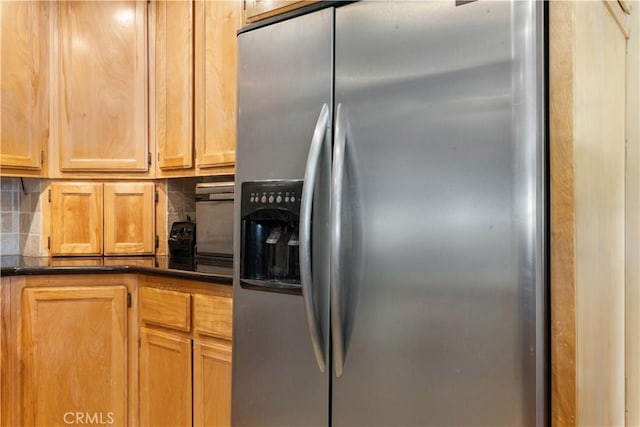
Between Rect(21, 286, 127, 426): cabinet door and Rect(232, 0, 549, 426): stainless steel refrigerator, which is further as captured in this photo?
Rect(21, 286, 127, 426): cabinet door

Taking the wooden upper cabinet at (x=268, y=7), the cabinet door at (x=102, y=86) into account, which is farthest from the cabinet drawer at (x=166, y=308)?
the wooden upper cabinet at (x=268, y=7)

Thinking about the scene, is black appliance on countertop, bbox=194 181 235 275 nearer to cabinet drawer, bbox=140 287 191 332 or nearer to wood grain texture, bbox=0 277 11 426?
cabinet drawer, bbox=140 287 191 332

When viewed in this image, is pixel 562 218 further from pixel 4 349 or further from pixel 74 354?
pixel 4 349

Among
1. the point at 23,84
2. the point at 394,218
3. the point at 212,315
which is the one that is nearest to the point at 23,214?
the point at 23,84

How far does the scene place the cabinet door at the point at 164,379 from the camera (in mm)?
2027

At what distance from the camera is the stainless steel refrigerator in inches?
45.6

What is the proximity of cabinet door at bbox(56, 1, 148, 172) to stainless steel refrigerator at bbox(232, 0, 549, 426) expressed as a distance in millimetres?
1108

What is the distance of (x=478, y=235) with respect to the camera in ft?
3.91

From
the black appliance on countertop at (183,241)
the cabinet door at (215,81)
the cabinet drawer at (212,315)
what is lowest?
the cabinet drawer at (212,315)

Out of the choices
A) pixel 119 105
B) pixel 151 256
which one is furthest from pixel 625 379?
pixel 119 105

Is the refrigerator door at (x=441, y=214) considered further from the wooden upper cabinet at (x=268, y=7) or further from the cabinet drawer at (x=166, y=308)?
the cabinet drawer at (x=166, y=308)

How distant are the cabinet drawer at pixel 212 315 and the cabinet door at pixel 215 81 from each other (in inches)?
22.9

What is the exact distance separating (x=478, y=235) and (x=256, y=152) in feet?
2.28

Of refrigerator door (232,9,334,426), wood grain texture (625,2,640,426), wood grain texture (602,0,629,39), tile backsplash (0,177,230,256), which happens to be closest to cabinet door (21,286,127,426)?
tile backsplash (0,177,230,256)
